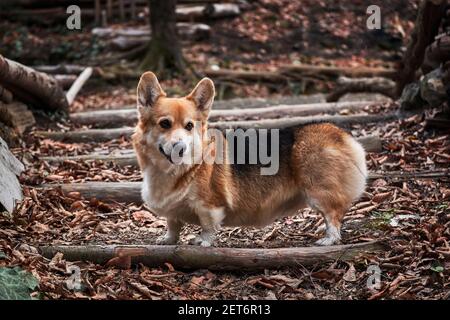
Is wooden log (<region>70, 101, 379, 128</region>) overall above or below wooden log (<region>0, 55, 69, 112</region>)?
below

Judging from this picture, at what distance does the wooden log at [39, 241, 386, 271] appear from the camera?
4305 millimetres

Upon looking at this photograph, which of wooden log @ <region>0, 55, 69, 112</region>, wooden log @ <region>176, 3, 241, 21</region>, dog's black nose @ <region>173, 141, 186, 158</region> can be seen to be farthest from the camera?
wooden log @ <region>176, 3, 241, 21</region>

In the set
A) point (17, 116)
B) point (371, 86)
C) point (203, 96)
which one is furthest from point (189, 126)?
point (371, 86)

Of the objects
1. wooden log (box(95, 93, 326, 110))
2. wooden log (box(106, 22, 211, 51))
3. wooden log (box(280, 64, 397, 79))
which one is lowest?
wooden log (box(95, 93, 326, 110))

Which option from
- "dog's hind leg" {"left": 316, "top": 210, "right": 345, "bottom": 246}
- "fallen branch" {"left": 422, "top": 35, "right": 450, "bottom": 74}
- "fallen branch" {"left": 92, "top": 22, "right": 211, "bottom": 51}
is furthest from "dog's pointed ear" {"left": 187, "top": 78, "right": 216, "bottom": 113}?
"fallen branch" {"left": 92, "top": 22, "right": 211, "bottom": 51}

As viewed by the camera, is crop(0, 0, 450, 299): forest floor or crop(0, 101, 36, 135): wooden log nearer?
crop(0, 0, 450, 299): forest floor

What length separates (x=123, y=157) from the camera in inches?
269

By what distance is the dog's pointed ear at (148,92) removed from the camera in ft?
14.8

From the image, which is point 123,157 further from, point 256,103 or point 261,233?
point 256,103

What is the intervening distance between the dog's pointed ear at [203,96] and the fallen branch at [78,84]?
237 inches

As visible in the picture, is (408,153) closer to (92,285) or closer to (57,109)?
(92,285)

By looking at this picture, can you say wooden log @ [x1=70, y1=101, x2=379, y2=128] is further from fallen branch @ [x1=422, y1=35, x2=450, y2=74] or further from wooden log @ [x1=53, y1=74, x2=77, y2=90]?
wooden log @ [x1=53, y1=74, x2=77, y2=90]

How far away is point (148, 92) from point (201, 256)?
1236 millimetres

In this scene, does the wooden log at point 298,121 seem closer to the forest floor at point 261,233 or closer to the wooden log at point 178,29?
the forest floor at point 261,233
